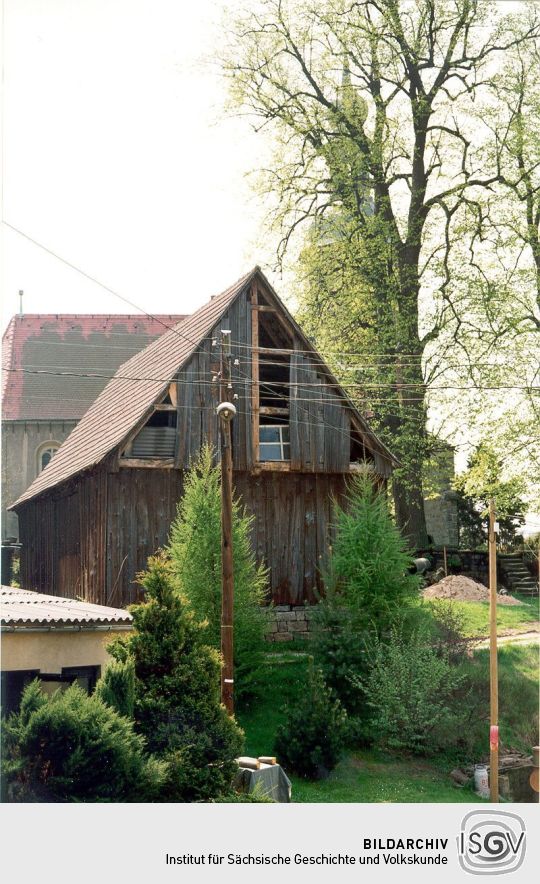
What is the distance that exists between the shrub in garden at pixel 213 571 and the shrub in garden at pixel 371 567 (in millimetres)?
1560

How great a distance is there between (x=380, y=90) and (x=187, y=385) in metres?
8.50

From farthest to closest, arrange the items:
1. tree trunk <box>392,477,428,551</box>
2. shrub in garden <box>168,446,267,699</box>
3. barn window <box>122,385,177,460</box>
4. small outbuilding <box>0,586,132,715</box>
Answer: tree trunk <box>392,477,428,551</box> < barn window <box>122,385,177,460</box> < shrub in garden <box>168,446,267,699</box> < small outbuilding <box>0,586,132,715</box>

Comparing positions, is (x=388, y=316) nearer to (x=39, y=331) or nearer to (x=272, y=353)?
(x=272, y=353)

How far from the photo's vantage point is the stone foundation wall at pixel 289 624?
20297mm

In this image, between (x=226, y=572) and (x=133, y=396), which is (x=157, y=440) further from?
(x=226, y=572)

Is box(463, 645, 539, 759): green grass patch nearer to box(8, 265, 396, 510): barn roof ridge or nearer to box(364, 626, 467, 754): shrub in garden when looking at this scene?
box(364, 626, 467, 754): shrub in garden

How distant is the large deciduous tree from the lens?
21391 millimetres

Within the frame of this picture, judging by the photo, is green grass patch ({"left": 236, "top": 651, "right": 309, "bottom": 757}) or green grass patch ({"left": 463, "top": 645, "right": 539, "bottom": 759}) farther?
green grass patch ({"left": 463, "top": 645, "right": 539, "bottom": 759})

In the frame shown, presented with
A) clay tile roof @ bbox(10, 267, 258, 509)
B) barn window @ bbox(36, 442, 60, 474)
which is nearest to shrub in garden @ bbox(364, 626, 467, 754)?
clay tile roof @ bbox(10, 267, 258, 509)

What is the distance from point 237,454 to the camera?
65.1 feet

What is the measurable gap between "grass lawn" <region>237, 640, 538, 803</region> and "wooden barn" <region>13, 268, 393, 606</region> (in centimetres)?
262

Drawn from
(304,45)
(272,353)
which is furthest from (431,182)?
(272,353)

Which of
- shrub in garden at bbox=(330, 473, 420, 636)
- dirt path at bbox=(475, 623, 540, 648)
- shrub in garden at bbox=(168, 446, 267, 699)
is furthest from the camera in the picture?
dirt path at bbox=(475, 623, 540, 648)
